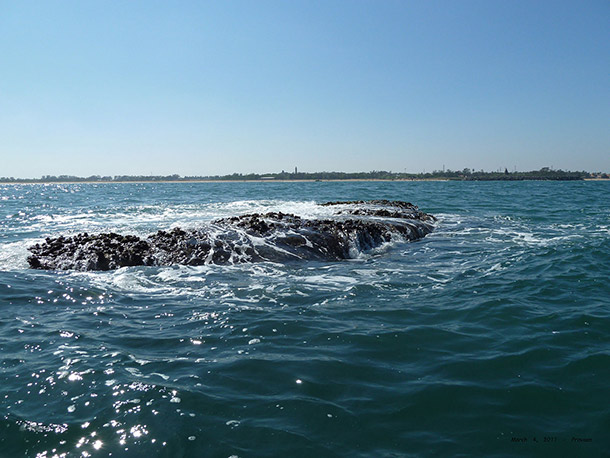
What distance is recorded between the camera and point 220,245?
39.9 ft

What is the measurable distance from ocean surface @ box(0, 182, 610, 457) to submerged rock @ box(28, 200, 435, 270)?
91cm

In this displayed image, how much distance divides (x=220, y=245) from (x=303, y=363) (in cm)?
731

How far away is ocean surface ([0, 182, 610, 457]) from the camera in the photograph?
12.7 ft

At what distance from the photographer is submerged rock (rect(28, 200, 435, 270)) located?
444 inches

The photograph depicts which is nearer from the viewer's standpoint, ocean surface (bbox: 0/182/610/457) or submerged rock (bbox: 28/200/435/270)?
ocean surface (bbox: 0/182/610/457)

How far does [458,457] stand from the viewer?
3.61 metres

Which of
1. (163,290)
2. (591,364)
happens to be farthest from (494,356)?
(163,290)

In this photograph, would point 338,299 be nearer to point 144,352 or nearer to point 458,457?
point 144,352

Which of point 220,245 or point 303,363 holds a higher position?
point 220,245

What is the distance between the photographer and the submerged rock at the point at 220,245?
444 inches

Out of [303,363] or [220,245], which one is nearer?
[303,363]

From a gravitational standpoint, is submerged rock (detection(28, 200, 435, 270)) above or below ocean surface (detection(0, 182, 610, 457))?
above

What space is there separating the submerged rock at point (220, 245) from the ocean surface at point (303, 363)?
913 millimetres

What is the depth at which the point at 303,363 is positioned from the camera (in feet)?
17.6
